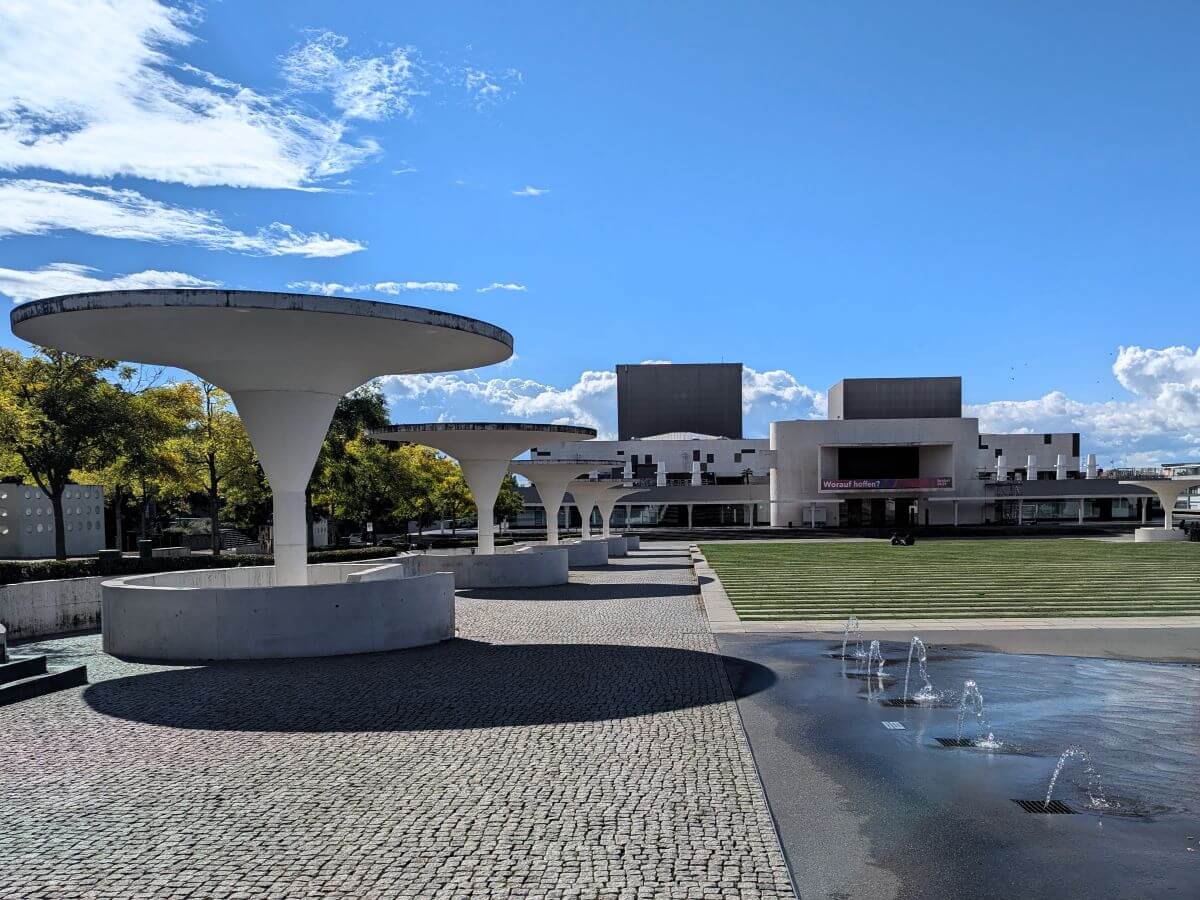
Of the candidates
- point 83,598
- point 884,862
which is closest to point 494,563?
point 83,598

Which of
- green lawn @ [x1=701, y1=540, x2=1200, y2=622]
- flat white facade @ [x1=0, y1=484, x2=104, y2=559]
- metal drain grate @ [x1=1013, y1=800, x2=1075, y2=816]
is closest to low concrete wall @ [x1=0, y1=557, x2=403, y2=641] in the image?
green lawn @ [x1=701, y1=540, x2=1200, y2=622]

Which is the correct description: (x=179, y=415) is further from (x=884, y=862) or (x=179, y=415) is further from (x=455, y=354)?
(x=884, y=862)

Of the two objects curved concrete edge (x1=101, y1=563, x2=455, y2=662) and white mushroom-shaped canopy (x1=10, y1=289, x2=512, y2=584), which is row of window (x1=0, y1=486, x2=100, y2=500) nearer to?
white mushroom-shaped canopy (x1=10, y1=289, x2=512, y2=584)

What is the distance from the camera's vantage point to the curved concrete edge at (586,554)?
38250 mm

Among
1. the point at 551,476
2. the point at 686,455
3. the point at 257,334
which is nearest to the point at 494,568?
the point at 257,334

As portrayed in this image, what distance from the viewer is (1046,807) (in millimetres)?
7188

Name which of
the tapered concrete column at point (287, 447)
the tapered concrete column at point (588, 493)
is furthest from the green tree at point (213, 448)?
the tapered concrete column at point (287, 447)

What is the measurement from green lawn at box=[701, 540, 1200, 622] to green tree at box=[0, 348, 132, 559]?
1667cm

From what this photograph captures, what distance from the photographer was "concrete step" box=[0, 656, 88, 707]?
1127 cm

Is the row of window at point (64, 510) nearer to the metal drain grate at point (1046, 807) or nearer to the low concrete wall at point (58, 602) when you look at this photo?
the low concrete wall at point (58, 602)

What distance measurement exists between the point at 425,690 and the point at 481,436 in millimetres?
17115

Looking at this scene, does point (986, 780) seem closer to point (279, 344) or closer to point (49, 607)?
point (279, 344)

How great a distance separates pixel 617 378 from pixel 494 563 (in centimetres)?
12002

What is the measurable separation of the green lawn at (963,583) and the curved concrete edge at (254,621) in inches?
305
